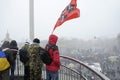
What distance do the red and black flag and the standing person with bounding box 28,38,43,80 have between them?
241 cm

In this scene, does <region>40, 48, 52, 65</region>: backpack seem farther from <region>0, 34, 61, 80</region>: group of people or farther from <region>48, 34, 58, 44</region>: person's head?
<region>48, 34, 58, 44</region>: person's head

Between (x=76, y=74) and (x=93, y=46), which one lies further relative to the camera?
(x=93, y=46)

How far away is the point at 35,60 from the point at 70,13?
111 inches

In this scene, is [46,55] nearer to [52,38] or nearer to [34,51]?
[34,51]

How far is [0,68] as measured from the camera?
6.76 m

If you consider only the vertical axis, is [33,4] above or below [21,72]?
above

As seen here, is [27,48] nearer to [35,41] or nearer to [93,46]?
[35,41]

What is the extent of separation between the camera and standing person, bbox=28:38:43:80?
6.75 meters

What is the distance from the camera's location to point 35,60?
6867 mm

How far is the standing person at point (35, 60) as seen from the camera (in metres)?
6.75

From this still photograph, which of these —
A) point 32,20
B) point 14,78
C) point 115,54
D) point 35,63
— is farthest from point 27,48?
point 115,54

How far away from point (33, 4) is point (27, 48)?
5.87 m

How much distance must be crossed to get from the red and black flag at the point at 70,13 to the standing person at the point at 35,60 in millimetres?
2413

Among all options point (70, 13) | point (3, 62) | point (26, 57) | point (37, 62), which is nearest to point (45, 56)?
point (37, 62)
